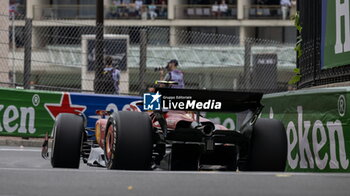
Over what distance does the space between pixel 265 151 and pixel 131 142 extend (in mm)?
1439

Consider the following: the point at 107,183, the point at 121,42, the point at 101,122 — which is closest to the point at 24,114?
the point at 121,42

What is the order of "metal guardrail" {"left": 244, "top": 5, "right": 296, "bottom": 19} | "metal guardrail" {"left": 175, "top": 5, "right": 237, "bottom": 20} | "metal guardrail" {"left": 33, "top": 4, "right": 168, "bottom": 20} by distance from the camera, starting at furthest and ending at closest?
"metal guardrail" {"left": 33, "top": 4, "right": 168, "bottom": 20}
"metal guardrail" {"left": 175, "top": 5, "right": 237, "bottom": 20}
"metal guardrail" {"left": 244, "top": 5, "right": 296, "bottom": 19}

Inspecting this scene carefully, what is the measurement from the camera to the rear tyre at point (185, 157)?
27.0 ft

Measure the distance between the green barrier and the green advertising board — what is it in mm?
5925

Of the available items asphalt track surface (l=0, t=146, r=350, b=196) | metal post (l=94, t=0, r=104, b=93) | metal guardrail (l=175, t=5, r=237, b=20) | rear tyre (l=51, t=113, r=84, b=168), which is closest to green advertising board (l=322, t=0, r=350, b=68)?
rear tyre (l=51, t=113, r=84, b=168)

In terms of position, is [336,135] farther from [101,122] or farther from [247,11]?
[247,11]

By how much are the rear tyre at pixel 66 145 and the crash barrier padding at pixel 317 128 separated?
2.69m

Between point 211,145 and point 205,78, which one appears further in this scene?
point 205,78

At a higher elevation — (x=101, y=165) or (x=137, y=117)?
(x=137, y=117)

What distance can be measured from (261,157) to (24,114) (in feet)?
27.1

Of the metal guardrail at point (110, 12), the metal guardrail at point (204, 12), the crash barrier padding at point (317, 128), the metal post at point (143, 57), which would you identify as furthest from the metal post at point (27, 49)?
the metal guardrail at point (204, 12)

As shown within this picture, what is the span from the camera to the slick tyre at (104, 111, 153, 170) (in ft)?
25.0

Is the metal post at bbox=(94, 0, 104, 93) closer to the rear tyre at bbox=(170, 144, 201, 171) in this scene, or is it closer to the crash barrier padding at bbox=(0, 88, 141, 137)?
the crash barrier padding at bbox=(0, 88, 141, 137)

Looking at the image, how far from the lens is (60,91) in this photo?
16594 mm
